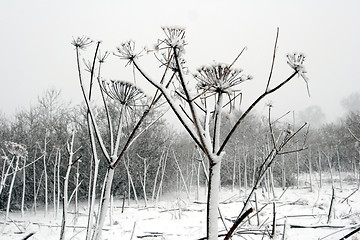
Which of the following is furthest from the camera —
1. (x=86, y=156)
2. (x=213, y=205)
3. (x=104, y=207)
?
(x=86, y=156)

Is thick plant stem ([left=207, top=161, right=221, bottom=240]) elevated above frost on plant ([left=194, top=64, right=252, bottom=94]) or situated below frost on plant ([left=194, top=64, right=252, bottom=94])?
below

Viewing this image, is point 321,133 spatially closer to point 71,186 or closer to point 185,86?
point 71,186

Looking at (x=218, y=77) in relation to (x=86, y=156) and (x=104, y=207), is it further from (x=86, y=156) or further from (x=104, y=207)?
(x=86, y=156)

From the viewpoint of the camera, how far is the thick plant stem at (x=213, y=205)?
76 centimetres

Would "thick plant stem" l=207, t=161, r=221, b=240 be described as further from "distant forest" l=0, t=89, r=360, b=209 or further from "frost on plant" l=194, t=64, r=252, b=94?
"distant forest" l=0, t=89, r=360, b=209

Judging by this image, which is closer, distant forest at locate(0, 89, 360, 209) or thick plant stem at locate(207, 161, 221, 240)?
thick plant stem at locate(207, 161, 221, 240)

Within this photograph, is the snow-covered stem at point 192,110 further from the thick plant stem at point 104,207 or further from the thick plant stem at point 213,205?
the thick plant stem at point 104,207

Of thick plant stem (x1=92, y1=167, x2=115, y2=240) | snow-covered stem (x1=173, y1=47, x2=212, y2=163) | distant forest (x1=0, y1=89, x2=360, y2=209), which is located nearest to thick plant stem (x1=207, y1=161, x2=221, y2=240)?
snow-covered stem (x1=173, y1=47, x2=212, y2=163)

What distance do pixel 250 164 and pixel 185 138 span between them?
6164 mm

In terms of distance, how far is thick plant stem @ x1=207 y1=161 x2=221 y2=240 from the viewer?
2.48 ft

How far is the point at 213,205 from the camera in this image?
31.1 inches

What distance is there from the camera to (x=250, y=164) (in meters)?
21.2

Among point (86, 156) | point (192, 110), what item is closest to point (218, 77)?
point (192, 110)

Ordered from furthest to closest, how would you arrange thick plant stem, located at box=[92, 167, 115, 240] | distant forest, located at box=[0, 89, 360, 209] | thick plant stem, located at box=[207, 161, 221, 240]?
distant forest, located at box=[0, 89, 360, 209] < thick plant stem, located at box=[92, 167, 115, 240] < thick plant stem, located at box=[207, 161, 221, 240]
